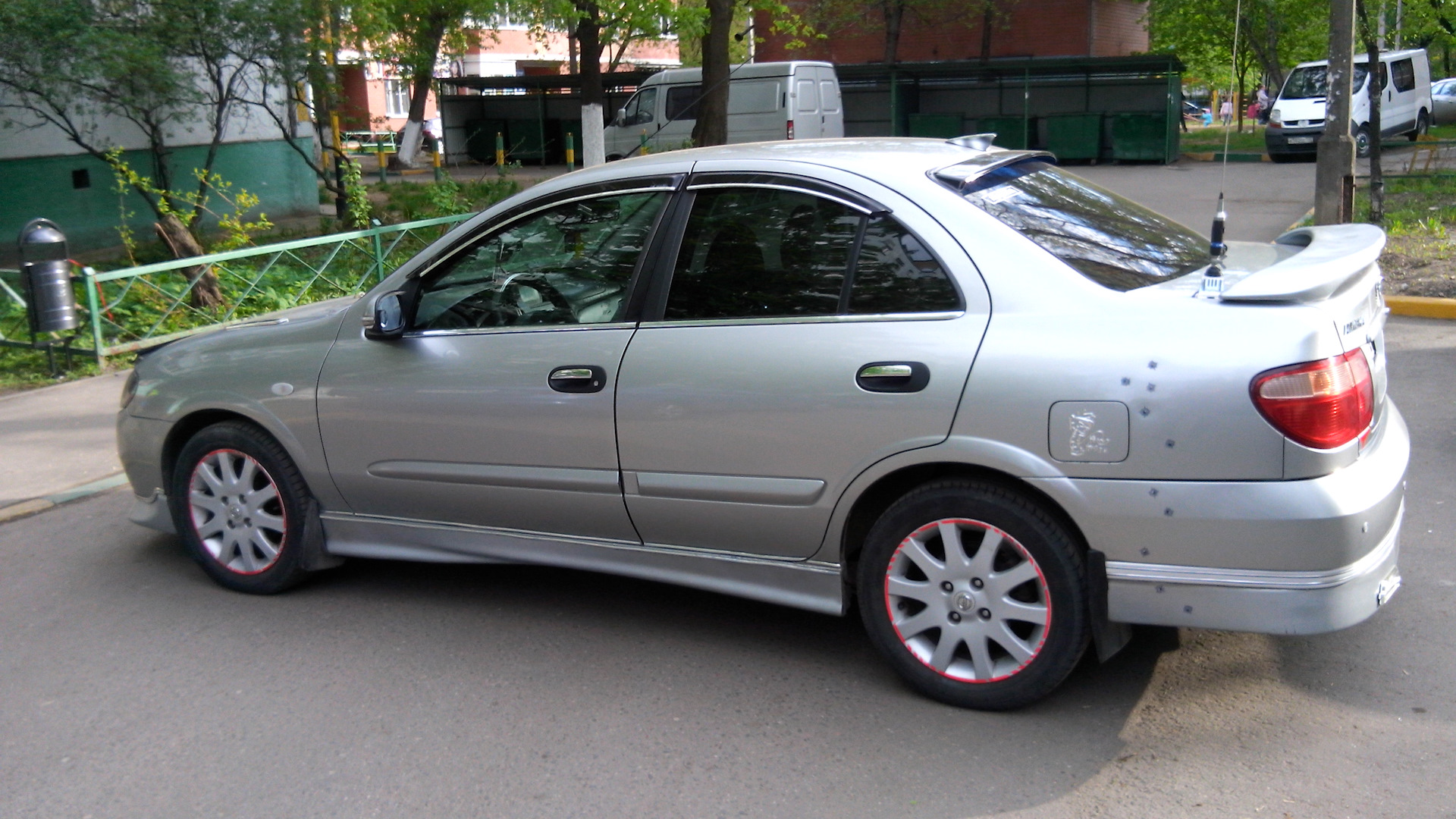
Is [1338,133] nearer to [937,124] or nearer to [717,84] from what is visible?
[717,84]

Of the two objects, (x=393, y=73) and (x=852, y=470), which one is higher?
(x=393, y=73)

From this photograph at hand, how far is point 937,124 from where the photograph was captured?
105ft

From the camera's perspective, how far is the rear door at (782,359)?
148 inches

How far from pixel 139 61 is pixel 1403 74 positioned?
26.5m

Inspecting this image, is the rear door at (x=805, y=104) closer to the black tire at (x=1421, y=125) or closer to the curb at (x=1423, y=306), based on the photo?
the black tire at (x=1421, y=125)

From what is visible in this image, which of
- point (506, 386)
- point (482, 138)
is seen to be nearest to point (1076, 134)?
point (482, 138)

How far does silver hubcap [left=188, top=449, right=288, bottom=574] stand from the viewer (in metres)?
5.09

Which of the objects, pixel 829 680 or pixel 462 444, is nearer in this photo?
pixel 829 680

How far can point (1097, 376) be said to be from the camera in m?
3.48

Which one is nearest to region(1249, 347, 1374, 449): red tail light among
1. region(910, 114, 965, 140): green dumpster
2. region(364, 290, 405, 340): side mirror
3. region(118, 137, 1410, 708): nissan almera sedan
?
region(118, 137, 1410, 708): nissan almera sedan

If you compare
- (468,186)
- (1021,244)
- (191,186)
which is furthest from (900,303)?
(191,186)

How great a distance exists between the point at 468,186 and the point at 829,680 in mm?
13957

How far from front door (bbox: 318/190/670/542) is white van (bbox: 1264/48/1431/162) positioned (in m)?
23.0

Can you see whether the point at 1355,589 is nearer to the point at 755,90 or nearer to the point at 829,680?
the point at 829,680
